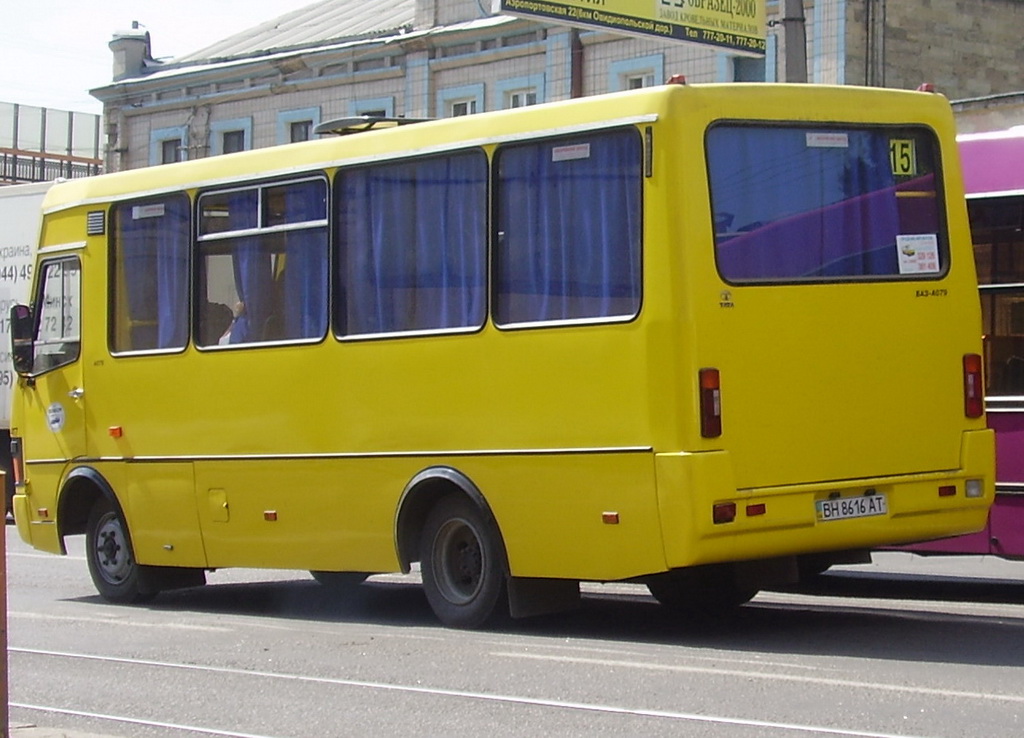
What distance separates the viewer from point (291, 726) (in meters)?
8.40

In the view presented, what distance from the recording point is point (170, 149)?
4453cm

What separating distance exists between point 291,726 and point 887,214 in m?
4.74

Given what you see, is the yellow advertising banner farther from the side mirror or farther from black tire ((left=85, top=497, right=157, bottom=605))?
black tire ((left=85, top=497, right=157, bottom=605))

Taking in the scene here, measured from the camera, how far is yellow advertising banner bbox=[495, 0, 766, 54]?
70.5 feet

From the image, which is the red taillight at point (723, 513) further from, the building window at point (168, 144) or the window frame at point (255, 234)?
the building window at point (168, 144)

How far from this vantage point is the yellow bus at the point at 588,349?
10.4 metres

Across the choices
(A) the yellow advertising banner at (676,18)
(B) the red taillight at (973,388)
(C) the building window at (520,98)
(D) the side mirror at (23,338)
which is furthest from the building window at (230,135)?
(B) the red taillight at (973,388)

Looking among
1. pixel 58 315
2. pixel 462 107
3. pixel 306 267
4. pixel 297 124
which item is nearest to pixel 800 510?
pixel 306 267

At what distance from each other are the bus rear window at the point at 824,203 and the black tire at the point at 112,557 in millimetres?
5566

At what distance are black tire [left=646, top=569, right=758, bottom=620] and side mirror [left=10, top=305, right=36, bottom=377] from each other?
5.31 m

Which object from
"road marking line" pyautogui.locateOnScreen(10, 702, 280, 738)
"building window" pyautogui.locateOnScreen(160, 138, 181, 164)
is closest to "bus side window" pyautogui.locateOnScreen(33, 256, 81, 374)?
"road marking line" pyautogui.locateOnScreen(10, 702, 280, 738)

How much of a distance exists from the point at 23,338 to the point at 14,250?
8929mm

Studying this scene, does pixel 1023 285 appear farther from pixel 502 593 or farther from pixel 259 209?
pixel 259 209

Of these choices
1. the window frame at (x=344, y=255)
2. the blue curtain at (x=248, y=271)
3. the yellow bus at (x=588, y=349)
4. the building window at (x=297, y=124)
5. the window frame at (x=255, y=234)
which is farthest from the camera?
the building window at (x=297, y=124)
